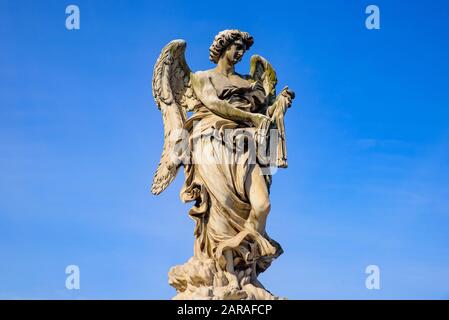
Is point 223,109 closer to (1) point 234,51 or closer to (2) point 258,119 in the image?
(2) point 258,119

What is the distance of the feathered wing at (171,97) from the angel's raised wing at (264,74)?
3.59 ft

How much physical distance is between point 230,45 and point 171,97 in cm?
127

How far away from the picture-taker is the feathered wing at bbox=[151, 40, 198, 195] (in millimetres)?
13477

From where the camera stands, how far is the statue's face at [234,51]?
531 inches

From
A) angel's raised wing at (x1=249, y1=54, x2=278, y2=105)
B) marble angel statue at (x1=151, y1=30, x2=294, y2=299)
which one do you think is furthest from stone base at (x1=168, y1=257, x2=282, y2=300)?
angel's raised wing at (x1=249, y1=54, x2=278, y2=105)

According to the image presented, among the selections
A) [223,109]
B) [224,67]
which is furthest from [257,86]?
[223,109]

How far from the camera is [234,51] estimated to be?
13508 mm

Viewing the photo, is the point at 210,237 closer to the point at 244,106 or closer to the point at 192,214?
the point at 192,214

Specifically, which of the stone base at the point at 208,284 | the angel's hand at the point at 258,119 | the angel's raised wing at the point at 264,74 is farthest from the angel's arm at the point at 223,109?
the stone base at the point at 208,284

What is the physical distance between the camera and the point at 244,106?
43.8ft
